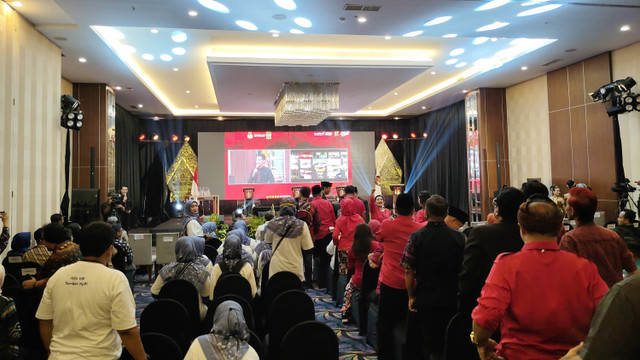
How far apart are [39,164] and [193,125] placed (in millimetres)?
8548

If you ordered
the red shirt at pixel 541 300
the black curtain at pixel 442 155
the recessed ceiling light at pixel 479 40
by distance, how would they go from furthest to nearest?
the black curtain at pixel 442 155, the recessed ceiling light at pixel 479 40, the red shirt at pixel 541 300

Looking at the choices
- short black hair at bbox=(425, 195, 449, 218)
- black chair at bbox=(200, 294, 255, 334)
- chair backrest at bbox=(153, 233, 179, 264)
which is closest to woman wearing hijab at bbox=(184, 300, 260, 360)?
black chair at bbox=(200, 294, 255, 334)

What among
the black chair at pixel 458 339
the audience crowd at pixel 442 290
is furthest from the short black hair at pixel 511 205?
the black chair at pixel 458 339

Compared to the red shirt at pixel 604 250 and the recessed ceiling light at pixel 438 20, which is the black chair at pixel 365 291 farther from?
the recessed ceiling light at pixel 438 20

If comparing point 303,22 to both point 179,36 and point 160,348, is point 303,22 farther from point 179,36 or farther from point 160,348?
point 160,348

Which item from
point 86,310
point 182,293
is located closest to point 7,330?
point 86,310

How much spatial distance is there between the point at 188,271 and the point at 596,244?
294cm

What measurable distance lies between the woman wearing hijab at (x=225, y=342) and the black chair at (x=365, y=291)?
2.14 metres

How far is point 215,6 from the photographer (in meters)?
5.36

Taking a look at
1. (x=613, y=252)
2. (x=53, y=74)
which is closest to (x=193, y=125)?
(x=53, y=74)

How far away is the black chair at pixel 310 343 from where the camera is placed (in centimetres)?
208

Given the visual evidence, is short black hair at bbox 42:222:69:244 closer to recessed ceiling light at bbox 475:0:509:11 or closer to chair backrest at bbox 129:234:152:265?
chair backrest at bbox 129:234:152:265

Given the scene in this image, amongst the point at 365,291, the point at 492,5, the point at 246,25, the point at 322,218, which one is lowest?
the point at 365,291

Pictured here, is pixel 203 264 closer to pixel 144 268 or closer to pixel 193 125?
pixel 144 268
